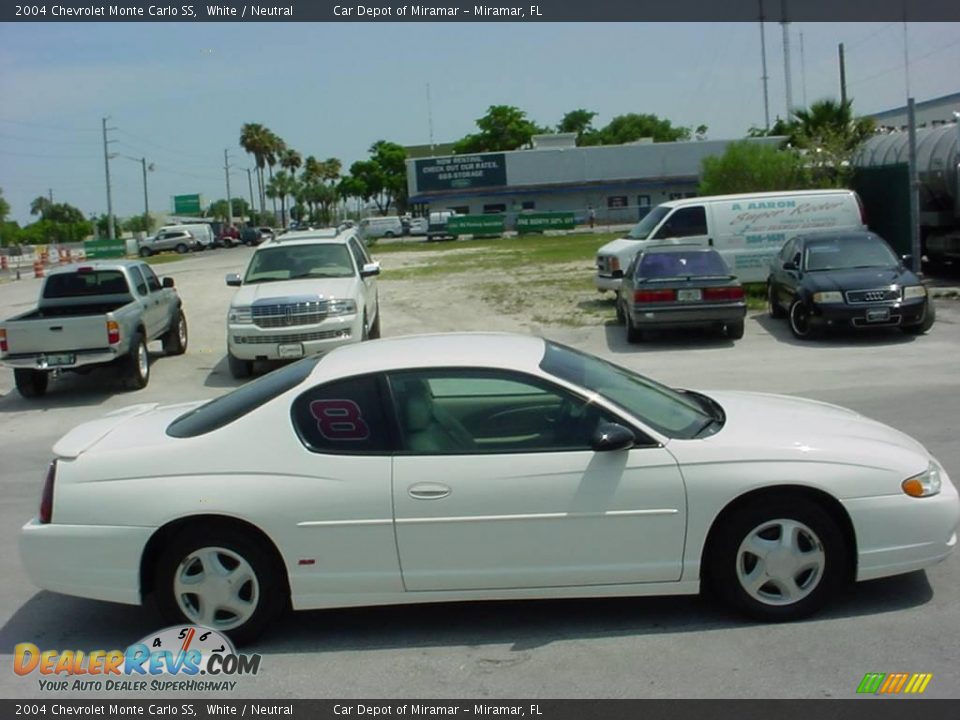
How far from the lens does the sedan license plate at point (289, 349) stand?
14680mm

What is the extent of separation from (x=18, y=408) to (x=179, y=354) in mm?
3962

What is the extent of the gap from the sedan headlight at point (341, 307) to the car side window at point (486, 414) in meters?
9.43

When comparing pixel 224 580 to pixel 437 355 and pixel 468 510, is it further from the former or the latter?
pixel 437 355

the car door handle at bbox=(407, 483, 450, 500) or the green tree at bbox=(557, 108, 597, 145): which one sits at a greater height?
the green tree at bbox=(557, 108, 597, 145)

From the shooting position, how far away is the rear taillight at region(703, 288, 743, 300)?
1591 centimetres

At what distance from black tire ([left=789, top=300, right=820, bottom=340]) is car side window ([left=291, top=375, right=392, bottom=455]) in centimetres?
1160

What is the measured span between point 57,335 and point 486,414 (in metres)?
10.2

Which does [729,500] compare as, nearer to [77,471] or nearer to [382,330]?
[77,471]

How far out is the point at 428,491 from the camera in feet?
16.8

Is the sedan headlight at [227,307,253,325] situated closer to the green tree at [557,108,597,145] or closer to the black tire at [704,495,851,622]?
the black tire at [704,495,851,622]

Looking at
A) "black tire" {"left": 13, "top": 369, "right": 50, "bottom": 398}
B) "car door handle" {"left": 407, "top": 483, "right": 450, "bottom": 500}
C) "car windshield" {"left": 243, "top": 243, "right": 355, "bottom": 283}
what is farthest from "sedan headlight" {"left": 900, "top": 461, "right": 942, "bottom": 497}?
"black tire" {"left": 13, "top": 369, "right": 50, "bottom": 398}

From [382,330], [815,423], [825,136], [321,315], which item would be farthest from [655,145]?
[815,423]

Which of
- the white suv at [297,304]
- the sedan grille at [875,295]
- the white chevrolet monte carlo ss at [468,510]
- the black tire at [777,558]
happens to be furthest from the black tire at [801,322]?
the black tire at [777,558]

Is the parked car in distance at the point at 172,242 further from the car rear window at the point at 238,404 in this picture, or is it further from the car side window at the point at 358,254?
the car rear window at the point at 238,404
